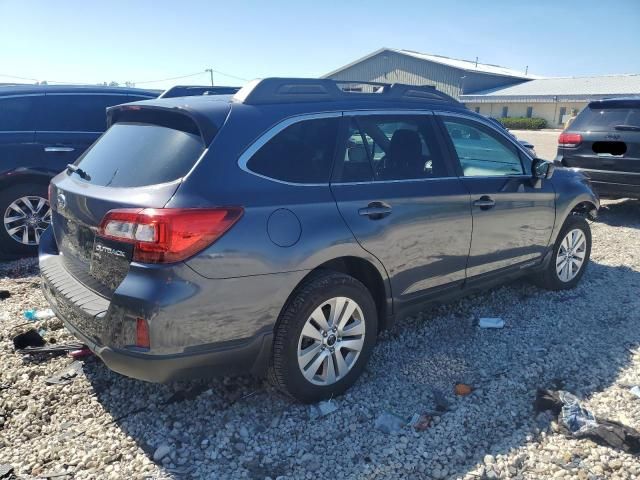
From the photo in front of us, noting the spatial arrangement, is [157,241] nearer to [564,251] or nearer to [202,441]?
[202,441]

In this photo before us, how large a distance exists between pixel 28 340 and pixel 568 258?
479 centimetres

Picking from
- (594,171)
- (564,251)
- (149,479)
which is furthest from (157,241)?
(594,171)

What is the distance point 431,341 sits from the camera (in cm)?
396

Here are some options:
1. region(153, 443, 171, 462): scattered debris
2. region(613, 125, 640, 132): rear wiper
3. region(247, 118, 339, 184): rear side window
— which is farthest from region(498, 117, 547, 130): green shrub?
region(153, 443, 171, 462): scattered debris

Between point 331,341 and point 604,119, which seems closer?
point 331,341

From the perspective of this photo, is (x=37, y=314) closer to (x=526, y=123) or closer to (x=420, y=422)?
(x=420, y=422)

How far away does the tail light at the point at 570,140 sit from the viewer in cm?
809

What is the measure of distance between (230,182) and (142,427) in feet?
4.95

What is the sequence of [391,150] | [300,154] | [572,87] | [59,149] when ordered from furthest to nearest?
[572,87]
[59,149]
[391,150]
[300,154]

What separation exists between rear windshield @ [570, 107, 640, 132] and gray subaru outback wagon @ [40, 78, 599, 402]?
5041 mm

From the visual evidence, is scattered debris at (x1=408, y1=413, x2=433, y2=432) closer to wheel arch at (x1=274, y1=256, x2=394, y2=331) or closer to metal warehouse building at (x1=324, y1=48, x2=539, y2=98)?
wheel arch at (x1=274, y1=256, x2=394, y2=331)

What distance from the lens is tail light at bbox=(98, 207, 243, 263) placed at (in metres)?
A: 2.42

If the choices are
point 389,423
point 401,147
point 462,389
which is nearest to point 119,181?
point 401,147

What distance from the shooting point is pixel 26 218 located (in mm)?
5875
